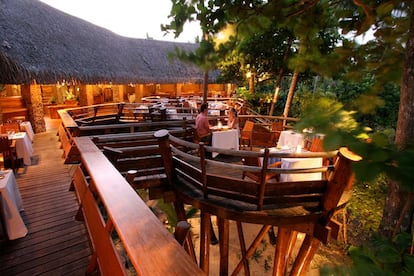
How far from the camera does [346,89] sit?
9383 mm

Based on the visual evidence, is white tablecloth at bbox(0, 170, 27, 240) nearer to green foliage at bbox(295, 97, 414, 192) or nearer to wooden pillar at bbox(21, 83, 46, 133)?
green foliage at bbox(295, 97, 414, 192)

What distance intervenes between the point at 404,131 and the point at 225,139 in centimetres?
454

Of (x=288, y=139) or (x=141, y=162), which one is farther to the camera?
(x=288, y=139)

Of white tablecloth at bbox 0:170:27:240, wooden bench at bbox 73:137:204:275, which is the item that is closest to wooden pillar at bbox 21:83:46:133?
white tablecloth at bbox 0:170:27:240

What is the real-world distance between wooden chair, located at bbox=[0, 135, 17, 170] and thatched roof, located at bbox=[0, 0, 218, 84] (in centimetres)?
240

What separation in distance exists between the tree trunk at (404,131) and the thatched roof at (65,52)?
6035 mm

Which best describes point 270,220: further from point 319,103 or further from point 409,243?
point 319,103

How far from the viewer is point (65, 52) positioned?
8.99 m

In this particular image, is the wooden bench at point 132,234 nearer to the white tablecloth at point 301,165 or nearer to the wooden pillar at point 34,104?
the white tablecloth at point 301,165

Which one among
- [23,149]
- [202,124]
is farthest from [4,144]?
[202,124]

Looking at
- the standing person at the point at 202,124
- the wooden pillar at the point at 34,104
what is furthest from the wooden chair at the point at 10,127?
the standing person at the point at 202,124

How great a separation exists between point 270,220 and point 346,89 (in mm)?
8457

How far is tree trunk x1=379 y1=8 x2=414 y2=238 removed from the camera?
1.05 meters

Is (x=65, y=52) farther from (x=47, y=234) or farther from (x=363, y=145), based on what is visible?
(x=363, y=145)
